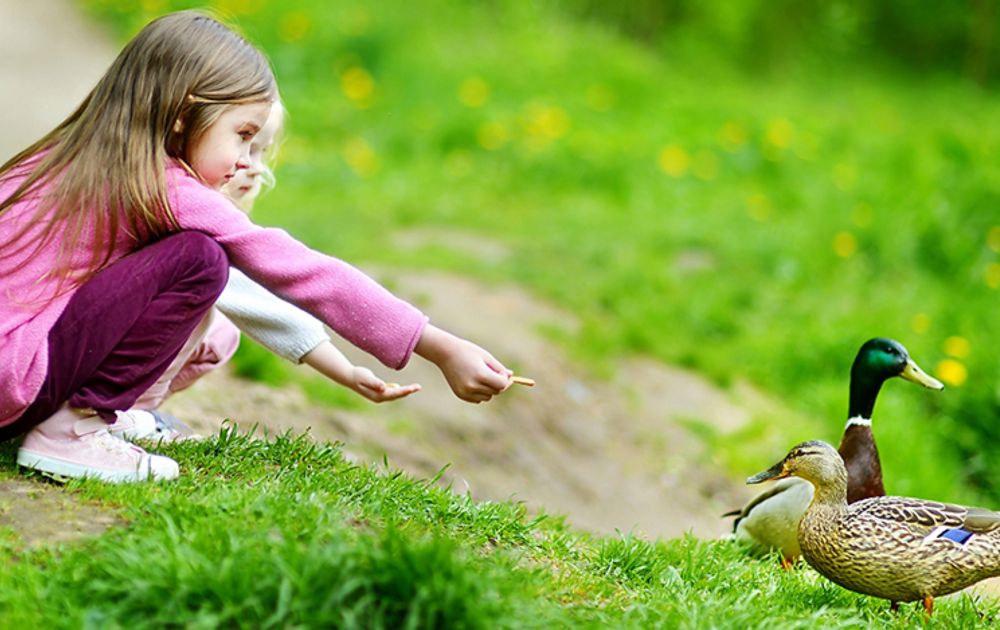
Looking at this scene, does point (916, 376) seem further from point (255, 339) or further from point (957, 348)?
point (957, 348)

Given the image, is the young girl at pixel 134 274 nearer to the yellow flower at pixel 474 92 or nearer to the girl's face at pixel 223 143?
the girl's face at pixel 223 143

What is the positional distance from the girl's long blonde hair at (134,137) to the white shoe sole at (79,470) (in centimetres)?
41

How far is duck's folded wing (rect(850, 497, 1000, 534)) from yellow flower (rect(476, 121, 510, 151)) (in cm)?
663

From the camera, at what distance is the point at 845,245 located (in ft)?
27.8

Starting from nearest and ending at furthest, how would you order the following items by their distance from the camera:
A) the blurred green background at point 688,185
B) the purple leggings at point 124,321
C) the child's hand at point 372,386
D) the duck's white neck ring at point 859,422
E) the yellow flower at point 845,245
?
1. the purple leggings at point 124,321
2. the child's hand at point 372,386
3. the duck's white neck ring at point 859,422
4. the blurred green background at point 688,185
5. the yellow flower at point 845,245

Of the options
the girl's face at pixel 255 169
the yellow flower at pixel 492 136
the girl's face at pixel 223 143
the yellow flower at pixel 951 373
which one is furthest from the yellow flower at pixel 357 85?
the girl's face at pixel 223 143

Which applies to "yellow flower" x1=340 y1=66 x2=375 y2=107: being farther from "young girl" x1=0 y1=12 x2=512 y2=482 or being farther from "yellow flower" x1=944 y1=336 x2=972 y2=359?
"young girl" x1=0 y1=12 x2=512 y2=482

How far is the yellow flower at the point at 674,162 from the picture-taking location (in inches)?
374

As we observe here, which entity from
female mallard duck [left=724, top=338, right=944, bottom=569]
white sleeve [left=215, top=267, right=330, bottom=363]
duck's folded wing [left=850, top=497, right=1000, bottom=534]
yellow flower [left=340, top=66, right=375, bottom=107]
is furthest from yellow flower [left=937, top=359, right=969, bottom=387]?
yellow flower [left=340, top=66, right=375, bottom=107]

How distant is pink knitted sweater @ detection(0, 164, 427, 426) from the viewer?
9.82 feet

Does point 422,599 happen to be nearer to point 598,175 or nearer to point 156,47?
point 156,47

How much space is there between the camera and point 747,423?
21.7ft

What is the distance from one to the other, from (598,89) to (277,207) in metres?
4.23

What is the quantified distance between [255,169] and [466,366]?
3.39ft
